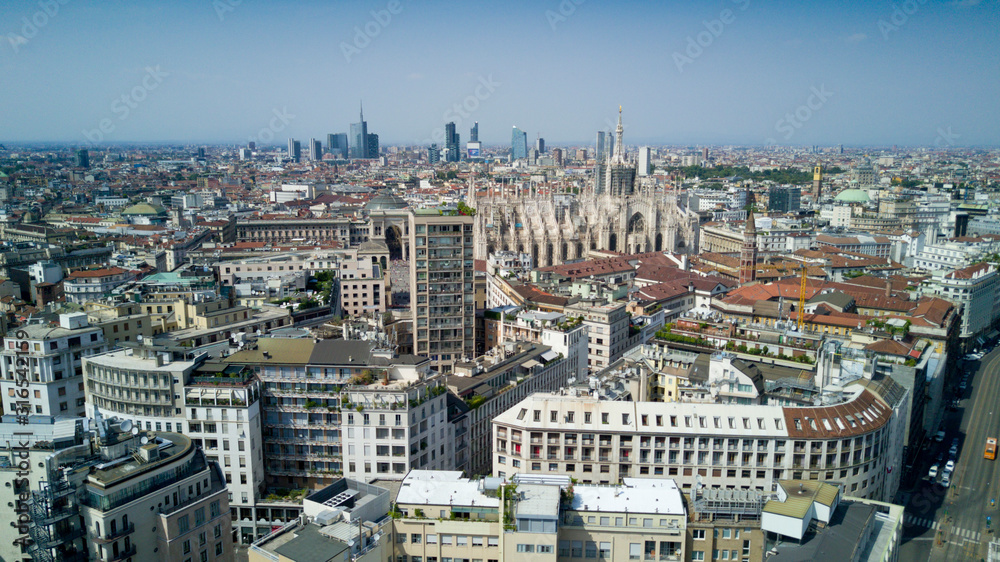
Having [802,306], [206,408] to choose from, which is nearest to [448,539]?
[206,408]

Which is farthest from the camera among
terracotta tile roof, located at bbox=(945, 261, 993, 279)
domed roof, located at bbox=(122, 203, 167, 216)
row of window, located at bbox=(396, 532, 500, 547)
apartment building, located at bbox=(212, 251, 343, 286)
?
domed roof, located at bbox=(122, 203, 167, 216)

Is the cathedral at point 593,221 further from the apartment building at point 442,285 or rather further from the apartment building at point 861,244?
the apartment building at point 442,285

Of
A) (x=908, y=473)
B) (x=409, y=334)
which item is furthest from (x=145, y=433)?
(x=908, y=473)

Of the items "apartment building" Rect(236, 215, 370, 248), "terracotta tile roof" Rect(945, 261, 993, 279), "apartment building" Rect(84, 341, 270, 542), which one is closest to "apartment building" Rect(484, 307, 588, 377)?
"apartment building" Rect(84, 341, 270, 542)

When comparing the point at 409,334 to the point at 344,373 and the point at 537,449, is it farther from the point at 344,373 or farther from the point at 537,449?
the point at 537,449

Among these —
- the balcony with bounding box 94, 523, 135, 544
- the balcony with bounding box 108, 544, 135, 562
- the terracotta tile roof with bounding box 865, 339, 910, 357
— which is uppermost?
the terracotta tile roof with bounding box 865, 339, 910, 357

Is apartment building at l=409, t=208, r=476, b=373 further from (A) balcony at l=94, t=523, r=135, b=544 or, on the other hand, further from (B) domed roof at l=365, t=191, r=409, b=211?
(B) domed roof at l=365, t=191, r=409, b=211

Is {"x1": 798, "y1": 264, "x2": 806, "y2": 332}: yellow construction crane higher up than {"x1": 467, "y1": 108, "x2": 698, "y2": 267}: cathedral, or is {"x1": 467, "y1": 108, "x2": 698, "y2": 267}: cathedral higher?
{"x1": 467, "y1": 108, "x2": 698, "y2": 267}: cathedral
